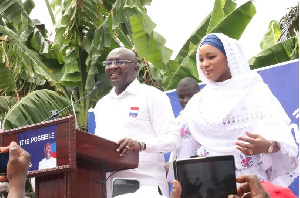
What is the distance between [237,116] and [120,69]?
1127mm

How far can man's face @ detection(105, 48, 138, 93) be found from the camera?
446cm

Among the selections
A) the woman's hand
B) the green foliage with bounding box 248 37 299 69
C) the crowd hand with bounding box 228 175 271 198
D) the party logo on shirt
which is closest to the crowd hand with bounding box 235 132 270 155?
the woman's hand

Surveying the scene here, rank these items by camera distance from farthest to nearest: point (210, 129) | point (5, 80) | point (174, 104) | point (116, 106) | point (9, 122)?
point (5, 80) < point (9, 122) < point (174, 104) < point (116, 106) < point (210, 129)

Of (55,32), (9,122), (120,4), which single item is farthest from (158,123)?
(55,32)

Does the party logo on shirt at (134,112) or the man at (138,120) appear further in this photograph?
the party logo on shirt at (134,112)

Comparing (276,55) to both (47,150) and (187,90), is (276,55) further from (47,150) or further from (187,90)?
(47,150)

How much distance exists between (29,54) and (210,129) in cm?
591

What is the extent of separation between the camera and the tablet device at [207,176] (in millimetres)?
2562

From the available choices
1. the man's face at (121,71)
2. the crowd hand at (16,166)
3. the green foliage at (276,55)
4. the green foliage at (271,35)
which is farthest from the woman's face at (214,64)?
the green foliage at (271,35)

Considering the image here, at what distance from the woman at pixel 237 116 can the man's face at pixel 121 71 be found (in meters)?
0.72

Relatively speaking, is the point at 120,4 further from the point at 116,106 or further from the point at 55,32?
the point at 116,106

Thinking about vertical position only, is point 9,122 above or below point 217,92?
above

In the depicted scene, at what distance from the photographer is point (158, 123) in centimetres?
427

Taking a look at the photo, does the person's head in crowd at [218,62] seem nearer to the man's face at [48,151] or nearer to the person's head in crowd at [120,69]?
the person's head in crowd at [120,69]
